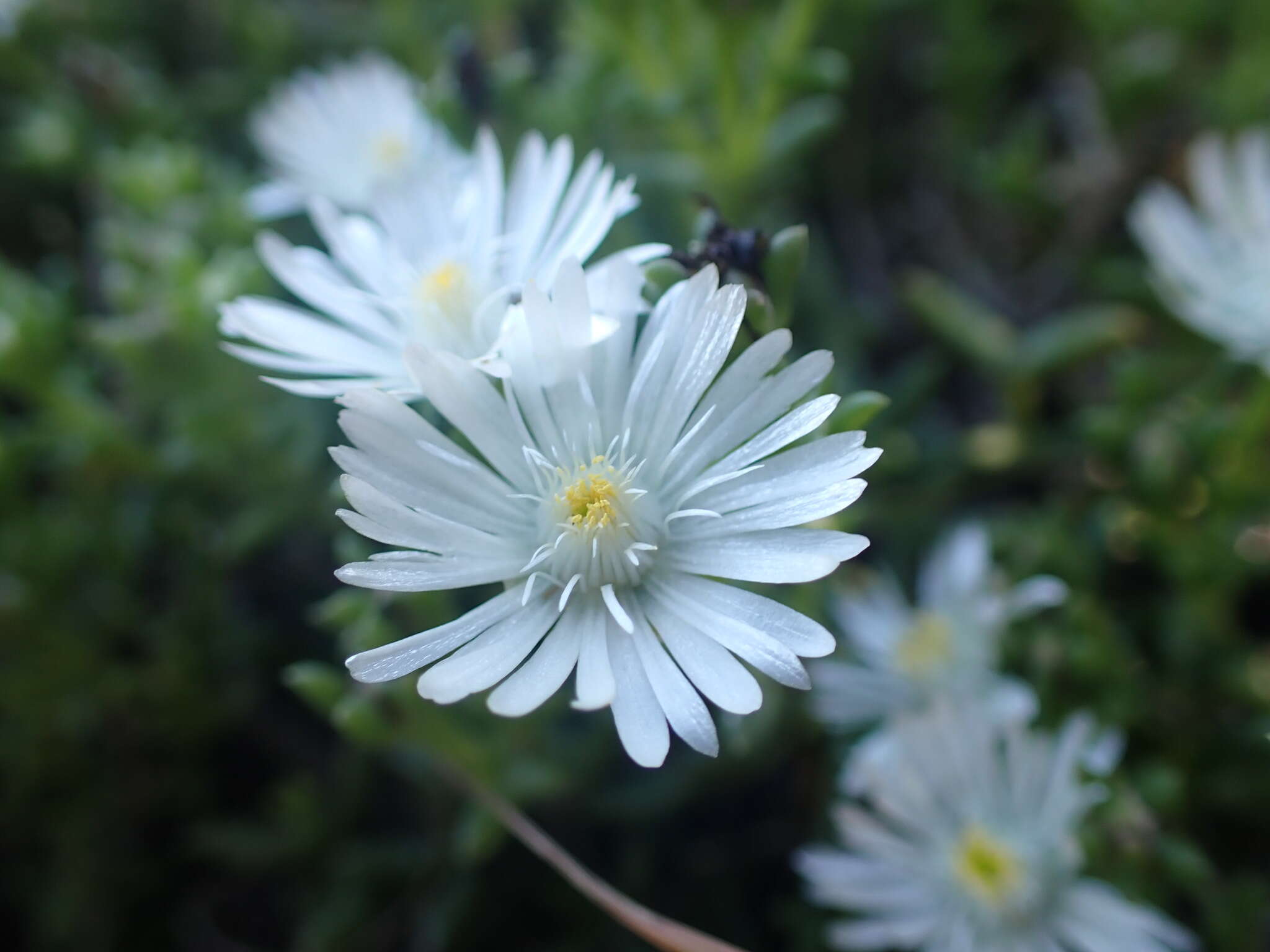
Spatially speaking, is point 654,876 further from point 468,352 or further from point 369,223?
point 369,223

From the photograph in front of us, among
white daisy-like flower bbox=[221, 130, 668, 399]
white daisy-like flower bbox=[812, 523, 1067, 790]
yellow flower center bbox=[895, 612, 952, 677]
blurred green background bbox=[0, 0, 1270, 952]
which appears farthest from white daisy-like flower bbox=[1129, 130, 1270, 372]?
white daisy-like flower bbox=[221, 130, 668, 399]

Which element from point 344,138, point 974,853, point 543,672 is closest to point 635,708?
point 543,672

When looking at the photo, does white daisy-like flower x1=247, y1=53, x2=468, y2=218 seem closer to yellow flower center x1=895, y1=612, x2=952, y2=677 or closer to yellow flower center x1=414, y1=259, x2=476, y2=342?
yellow flower center x1=414, y1=259, x2=476, y2=342

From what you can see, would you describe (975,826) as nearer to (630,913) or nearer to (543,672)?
(630,913)

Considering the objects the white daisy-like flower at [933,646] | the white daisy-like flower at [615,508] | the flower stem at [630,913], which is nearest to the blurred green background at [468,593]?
the white daisy-like flower at [933,646]

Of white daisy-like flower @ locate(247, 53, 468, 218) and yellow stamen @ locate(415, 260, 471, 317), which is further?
white daisy-like flower @ locate(247, 53, 468, 218)

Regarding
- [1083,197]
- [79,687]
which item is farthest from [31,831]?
[1083,197]
